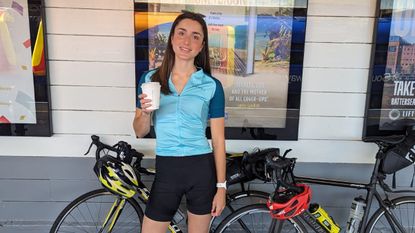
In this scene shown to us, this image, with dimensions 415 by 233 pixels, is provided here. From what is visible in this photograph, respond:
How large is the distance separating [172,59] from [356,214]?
146 centimetres

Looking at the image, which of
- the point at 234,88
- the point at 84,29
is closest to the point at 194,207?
the point at 234,88

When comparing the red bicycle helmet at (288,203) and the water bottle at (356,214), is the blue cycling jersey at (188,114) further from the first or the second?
the water bottle at (356,214)

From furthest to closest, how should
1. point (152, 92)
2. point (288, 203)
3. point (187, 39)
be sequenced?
point (288, 203), point (187, 39), point (152, 92)

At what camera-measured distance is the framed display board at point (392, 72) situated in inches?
97.7

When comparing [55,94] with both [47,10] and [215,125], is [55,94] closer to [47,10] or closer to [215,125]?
[47,10]

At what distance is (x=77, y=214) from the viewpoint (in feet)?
9.03

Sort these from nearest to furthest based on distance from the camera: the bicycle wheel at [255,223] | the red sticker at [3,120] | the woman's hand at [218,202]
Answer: the woman's hand at [218,202], the bicycle wheel at [255,223], the red sticker at [3,120]

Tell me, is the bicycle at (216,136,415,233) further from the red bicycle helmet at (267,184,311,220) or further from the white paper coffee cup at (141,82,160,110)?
the white paper coffee cup at (141,82,160,110)

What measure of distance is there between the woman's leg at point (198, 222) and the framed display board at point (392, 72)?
1354mm

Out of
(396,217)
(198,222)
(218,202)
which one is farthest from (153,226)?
(396,217)

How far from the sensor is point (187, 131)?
1843 mm

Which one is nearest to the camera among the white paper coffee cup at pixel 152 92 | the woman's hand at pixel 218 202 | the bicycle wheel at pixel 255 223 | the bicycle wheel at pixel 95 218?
the white paper coffee cup at pixel 152 92

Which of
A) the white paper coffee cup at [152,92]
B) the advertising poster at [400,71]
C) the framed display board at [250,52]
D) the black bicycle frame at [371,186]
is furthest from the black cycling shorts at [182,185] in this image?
the advertising poster at [400,71]

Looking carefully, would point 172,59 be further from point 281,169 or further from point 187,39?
point 281,169
